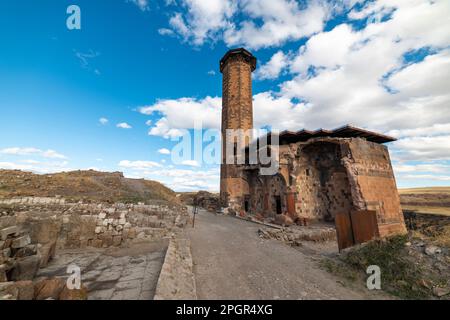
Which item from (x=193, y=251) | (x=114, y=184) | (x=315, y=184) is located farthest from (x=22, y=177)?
(x=315, y=184)

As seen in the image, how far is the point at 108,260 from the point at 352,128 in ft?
58.5

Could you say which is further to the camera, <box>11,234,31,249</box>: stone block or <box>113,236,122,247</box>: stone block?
<box>113,236,122,247</box>: stone block

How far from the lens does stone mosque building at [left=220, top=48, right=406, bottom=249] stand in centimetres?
1425

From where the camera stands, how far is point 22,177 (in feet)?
60.3

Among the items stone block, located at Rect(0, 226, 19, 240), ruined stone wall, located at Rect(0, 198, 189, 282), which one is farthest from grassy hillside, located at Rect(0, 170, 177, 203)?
stone block, located at Rect(0, 226, 19, 240)

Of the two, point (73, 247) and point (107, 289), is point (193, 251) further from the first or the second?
point (73, 247)

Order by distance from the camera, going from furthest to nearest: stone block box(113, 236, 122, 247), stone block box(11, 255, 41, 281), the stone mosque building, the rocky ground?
the stone mosque building, stone block box(113, 236, 122, 247), stone block box(11, 255, 41, 281), the rocky ground

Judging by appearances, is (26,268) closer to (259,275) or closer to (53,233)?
(53,233)

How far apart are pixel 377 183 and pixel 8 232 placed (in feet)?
67.1

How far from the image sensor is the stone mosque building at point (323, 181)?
14.2m

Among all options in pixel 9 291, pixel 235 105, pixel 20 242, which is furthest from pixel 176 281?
pixel 235 105

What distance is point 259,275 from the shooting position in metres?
5.63

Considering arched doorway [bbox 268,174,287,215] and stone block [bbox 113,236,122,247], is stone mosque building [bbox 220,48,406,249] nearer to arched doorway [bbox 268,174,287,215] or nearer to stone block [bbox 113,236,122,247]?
arched doorway [bbox 268,174,287,215]

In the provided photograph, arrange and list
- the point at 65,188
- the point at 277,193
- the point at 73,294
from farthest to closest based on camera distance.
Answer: the point at 277,193 < the point at 65,188 < the point at 73,294
